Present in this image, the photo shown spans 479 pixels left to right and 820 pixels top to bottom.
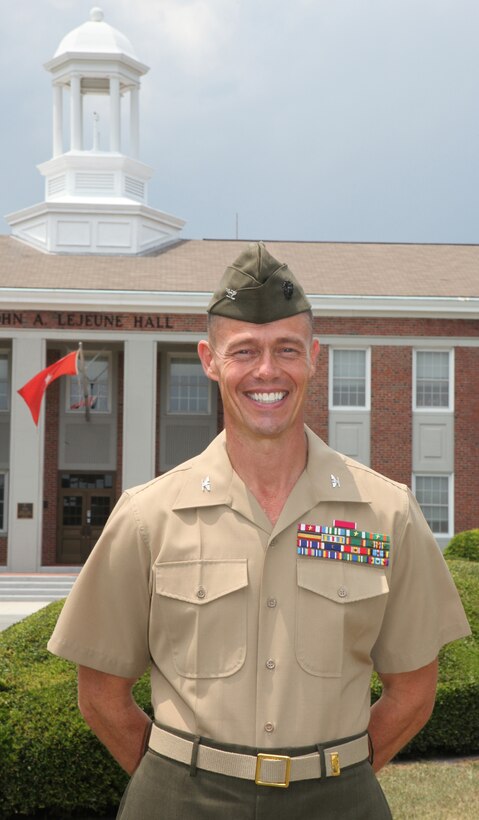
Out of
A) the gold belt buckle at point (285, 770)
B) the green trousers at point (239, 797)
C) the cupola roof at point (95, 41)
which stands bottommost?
the green trousers at point (239, 797)

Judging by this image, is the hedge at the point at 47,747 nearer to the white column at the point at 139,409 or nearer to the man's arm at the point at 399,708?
the man's arm at the point at 399,708

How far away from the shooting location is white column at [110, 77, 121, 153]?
36.1 m

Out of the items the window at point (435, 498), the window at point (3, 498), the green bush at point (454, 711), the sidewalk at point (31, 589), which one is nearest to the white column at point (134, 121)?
the window at point (3, 498)

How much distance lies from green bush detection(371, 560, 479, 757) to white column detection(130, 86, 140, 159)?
102 feet

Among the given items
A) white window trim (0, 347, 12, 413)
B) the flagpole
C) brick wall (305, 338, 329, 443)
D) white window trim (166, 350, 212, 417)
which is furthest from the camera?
white window trim (166, 350, 212, 417)

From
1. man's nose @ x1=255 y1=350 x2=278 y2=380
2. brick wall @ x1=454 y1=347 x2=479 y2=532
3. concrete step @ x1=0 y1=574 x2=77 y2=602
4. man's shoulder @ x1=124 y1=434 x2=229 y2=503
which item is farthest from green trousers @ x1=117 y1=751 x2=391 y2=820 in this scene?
brick wall @ x1=454 y1=347 x2=479 y2=532

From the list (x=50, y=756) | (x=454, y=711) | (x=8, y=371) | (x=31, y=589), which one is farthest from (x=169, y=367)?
(x=50, y=756)

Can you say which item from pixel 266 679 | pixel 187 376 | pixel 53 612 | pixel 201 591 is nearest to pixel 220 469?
pixel 201 591

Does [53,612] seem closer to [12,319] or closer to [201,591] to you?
[201,591]

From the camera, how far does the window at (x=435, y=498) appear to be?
99.5 ft

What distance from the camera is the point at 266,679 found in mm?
2916

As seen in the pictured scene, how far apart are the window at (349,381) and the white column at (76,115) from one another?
1320 centimetres

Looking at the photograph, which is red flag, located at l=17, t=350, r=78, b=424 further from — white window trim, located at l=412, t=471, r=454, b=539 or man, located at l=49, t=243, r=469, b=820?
man, located at l=49, t=243, r=469, b=820

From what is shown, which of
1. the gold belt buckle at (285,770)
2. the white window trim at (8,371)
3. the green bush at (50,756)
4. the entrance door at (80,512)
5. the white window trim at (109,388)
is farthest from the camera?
the white window trim at (8,371)
